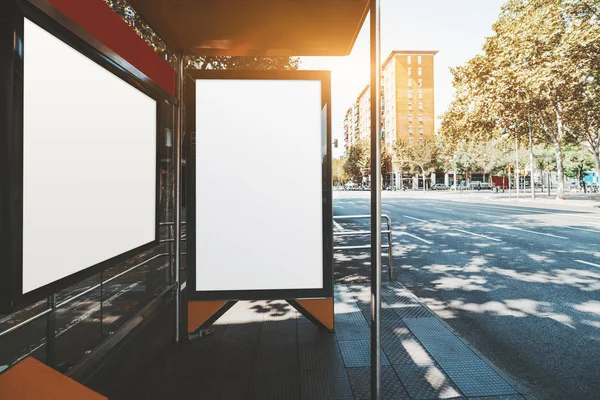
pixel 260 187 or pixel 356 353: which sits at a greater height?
pixel 260 187

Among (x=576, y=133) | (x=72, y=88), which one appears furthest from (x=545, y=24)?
(x=72, y=88)

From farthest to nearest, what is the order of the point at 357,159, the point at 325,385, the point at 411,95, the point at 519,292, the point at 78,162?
the point at 357,159 < the point at 411,95 < the point at 519,292 < the point at 325,385 < the point at 78,162

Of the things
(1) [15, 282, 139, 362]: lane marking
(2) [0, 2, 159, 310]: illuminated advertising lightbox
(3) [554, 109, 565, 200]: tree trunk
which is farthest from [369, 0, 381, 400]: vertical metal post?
(3) [554, 109, 565, 200]: tree trunk

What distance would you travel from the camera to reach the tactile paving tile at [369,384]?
2.67 meters

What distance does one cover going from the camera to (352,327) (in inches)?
157

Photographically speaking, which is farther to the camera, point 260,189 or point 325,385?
point 260,189

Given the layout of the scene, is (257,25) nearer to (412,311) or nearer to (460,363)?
(460,363)

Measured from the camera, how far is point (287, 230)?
3396 mm

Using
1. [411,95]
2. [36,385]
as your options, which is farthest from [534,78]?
[411,95]

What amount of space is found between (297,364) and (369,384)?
643mm

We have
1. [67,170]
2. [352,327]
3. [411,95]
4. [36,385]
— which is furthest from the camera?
[411,95]

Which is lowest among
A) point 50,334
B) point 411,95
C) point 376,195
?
point 50,334

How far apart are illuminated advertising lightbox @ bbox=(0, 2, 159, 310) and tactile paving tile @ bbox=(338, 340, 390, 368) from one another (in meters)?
2.05

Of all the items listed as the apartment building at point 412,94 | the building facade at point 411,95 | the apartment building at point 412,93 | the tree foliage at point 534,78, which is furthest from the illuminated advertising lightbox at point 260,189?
the apartment building at point 412,93
